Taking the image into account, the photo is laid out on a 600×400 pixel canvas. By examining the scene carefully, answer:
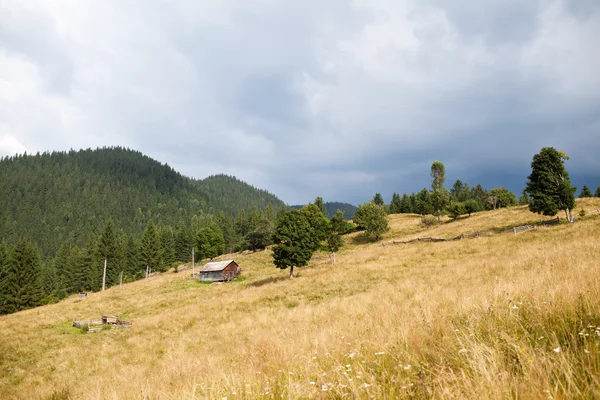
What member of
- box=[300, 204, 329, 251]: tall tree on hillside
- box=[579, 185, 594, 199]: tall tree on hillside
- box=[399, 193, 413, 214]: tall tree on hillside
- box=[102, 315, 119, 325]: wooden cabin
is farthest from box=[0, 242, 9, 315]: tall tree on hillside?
box=[579, 185, 594, 199]: tall tree on hillside

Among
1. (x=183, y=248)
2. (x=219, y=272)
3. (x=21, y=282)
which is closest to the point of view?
(x=219, y=272)

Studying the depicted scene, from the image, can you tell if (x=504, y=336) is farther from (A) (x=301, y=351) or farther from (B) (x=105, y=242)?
(B) (x=105, y=242)

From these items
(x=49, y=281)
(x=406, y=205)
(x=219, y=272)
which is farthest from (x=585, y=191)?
(x=49, y=281)

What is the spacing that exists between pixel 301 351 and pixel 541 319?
3.88m

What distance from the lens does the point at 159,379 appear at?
6.32 m

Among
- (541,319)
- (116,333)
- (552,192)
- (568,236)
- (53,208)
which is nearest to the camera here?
(541,319)

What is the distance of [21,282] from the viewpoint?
5816cm

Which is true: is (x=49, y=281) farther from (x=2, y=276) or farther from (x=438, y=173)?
(x=438, y=173)

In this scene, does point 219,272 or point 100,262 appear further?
point 100,262

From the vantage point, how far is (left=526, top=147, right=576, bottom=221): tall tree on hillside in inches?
1479

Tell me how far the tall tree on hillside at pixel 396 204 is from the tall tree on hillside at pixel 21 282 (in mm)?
109722

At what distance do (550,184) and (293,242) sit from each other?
35510mm

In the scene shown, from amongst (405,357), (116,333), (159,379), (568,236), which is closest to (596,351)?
(405,357)

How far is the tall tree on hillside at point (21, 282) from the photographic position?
185 feet
